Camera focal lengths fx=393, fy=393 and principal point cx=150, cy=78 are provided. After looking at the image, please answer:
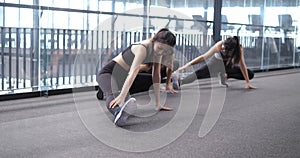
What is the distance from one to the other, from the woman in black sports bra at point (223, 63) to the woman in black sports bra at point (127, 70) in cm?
186

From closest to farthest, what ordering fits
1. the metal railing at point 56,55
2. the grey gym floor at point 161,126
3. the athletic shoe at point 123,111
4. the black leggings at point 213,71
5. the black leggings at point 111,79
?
the grey gym floor at point 161,126, the athletic shoe at point 123,111, the black leggings at point 111,79, the metal railing at point 56,55, the black leggings at point 213,71

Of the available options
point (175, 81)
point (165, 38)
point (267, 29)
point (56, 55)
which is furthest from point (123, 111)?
point (267, 29)

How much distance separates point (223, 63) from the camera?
5.63 metres

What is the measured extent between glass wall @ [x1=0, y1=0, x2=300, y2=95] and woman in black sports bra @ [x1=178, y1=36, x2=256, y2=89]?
75 centimetres

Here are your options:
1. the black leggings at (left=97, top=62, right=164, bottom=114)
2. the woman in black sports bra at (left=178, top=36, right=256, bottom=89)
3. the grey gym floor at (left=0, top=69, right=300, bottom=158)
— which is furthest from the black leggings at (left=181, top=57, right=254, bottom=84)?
the black leggings at (left=97, top=62, right=164, bottom=114)

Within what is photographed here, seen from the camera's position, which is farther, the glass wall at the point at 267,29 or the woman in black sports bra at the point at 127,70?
the glass wall at the point at 267,29

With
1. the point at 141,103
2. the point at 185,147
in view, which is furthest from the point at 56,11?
the point at 185,147

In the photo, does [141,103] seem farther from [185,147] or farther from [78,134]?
[185,147]

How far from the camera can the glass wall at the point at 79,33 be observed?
4.39 m

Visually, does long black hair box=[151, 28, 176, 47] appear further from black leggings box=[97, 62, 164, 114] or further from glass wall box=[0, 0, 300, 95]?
glass wall box=[0, 0, 300, 95]

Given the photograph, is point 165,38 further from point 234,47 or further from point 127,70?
point 234,47

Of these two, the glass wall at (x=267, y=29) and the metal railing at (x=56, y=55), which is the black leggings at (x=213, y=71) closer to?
the metal railing at (x=56, y=55)

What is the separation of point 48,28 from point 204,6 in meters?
3.72

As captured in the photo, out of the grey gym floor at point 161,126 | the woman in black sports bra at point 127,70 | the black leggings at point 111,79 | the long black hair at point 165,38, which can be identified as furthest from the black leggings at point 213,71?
the long black hair at point 165,38
